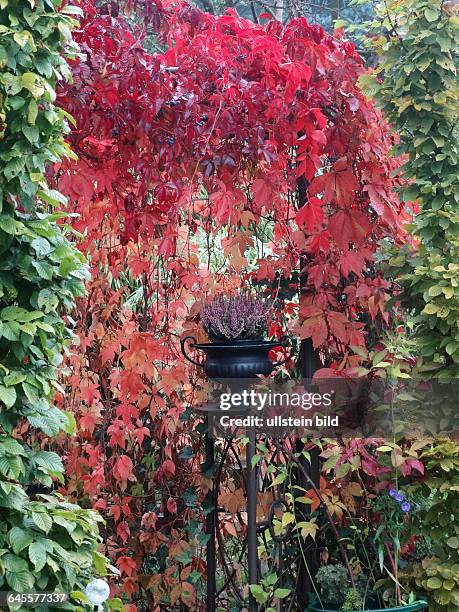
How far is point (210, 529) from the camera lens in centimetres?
270

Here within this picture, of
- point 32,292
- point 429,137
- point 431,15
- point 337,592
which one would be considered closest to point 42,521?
point 32,292

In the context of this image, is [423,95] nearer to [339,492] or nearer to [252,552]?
[339,492]

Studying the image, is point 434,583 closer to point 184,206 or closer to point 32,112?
point 184,206

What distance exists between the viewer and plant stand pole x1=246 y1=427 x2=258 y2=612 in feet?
7.96

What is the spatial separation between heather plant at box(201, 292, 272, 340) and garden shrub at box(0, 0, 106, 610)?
2.27ft

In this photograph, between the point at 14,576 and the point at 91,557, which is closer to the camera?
the point at 14,576

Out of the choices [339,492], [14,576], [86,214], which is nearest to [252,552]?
[339,492]

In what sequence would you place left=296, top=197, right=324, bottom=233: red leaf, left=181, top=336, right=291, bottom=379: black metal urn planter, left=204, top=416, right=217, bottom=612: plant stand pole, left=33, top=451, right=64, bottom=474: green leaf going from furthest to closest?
left=204, top=416, right=217, bottom=612: plant stand pole, left=296, top=197, right=324, bottom=233: red leaf, left=181, top=336, right=291, bottom=379: black metal urn planter, left=33, top=451, right=64, bottom=474: green leaf

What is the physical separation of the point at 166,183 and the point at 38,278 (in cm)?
91

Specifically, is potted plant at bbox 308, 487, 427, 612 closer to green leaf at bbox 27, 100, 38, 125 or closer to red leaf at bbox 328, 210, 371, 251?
red leaf at bbox 328, 210, 371, 251

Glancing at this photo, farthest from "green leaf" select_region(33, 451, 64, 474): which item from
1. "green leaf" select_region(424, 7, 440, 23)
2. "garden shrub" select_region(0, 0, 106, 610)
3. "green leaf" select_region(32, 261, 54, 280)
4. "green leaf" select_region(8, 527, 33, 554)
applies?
→ "green leaf" select_region(424, 7, 440, 23)

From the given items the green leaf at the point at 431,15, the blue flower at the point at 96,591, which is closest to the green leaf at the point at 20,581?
the blue flower at the point at 96,591

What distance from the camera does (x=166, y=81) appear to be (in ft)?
8.09

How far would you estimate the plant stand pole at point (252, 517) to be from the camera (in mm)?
2426
